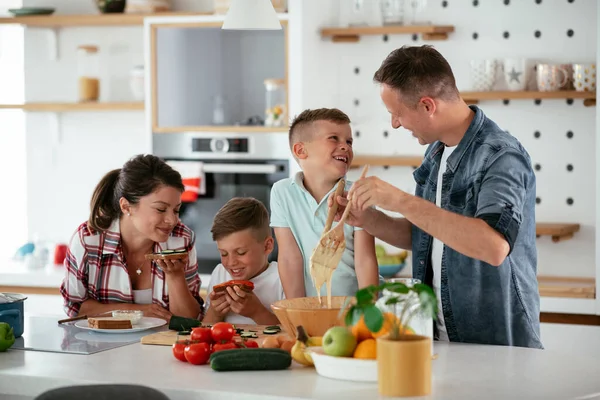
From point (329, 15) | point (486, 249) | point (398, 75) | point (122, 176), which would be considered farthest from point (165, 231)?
point (329, 15)

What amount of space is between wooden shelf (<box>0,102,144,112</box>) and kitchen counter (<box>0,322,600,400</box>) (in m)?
2.63

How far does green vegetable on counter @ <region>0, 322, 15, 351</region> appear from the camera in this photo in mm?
2174

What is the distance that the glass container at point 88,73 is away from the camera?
4855mm

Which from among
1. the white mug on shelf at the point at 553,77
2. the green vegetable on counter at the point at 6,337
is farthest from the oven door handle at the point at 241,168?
the green vegetable on counter at the point at 6,337

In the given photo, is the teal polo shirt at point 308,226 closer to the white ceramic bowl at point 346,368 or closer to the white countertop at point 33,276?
the white ceramic bowl at point 346,368

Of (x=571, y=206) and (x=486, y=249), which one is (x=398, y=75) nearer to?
(x=486, y=249)

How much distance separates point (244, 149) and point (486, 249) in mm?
2336

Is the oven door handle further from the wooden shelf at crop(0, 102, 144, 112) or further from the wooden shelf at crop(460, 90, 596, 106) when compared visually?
the wooden shelf at crop(460, 90, 596, 106)

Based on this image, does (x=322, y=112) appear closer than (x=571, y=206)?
Yes

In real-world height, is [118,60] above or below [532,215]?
above

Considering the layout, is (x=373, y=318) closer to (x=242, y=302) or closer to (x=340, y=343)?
(x=340, y=343)

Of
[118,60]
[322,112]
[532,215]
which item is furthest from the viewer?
[118,60]

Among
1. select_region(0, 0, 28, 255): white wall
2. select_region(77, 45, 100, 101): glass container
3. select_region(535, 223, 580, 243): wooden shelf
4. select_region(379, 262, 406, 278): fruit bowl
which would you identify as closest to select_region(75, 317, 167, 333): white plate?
select_region(379, 262, 406, 278): fruit bowl

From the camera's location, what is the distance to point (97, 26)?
16.3ft
